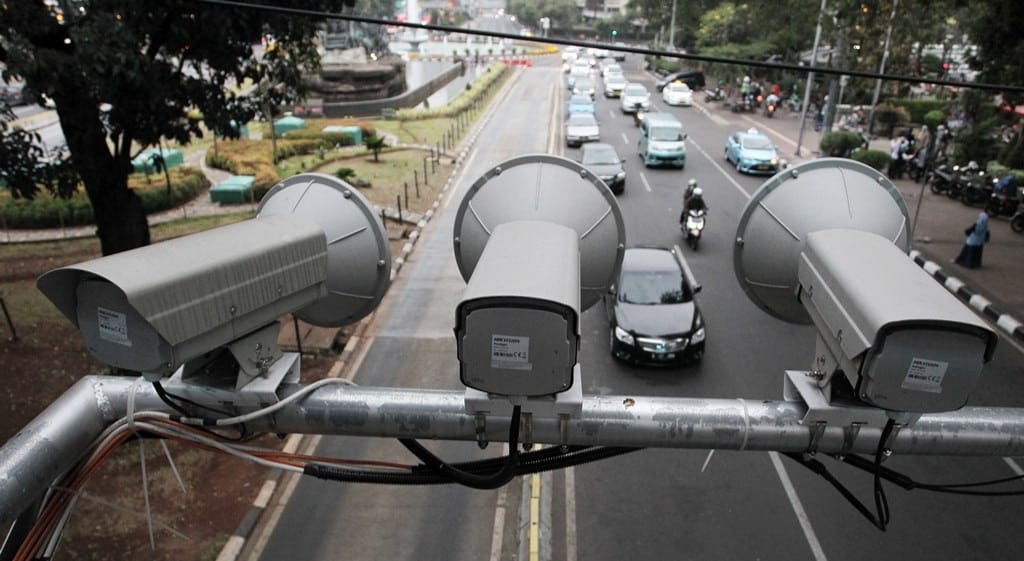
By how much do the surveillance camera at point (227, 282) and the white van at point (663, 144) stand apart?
893 inches

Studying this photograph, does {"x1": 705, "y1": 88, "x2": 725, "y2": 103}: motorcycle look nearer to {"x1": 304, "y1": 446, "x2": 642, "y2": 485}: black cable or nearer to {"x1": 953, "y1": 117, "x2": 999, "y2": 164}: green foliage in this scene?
{"x1": 953, "y1": 117, "x2": 999, "y2": 164}: green foliage

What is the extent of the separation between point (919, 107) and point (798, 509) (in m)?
33.1

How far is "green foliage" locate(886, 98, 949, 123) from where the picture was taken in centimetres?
3312

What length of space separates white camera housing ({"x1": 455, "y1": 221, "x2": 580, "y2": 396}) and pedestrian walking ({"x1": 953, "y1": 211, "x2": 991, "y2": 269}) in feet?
51.6

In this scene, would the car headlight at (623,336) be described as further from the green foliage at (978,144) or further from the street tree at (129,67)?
the green foliage at (978,144)

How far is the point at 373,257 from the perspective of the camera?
330cm

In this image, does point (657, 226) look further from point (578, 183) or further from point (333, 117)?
point (333, 117)

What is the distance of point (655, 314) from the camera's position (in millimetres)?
10898

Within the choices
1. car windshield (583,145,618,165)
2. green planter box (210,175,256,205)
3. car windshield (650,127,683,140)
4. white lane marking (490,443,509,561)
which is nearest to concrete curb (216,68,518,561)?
white lane marking (490,443,509,561)

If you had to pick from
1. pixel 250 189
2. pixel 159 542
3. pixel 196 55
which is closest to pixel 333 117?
pixel 250 189

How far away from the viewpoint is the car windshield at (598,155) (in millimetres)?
21531

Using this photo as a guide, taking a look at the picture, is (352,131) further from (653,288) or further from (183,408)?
(183,408)

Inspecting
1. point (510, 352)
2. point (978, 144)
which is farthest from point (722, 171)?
point (510, 352)

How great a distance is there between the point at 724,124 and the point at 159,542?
3388 cm
